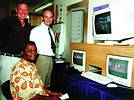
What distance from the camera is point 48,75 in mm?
3660

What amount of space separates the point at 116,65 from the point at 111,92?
15.5 inches

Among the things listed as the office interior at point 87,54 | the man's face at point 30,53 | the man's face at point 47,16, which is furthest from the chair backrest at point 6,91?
the man's face at point 47,16

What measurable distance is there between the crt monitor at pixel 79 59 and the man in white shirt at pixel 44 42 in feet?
1.30

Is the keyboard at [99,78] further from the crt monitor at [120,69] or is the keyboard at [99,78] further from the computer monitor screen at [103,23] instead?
the computer monitor screen at [103,23]

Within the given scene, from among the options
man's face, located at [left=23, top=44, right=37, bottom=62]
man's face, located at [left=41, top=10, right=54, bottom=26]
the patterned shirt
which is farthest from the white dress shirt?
the patterned shirt

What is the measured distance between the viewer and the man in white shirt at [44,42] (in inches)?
134

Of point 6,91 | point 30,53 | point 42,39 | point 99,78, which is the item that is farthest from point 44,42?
point 6,91

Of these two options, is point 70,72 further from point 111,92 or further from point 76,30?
point 111,92

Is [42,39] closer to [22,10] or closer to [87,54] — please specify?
[22,10]

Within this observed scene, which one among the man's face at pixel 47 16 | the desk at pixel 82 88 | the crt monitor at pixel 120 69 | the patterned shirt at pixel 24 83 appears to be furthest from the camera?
the man's face at pixel 47 16

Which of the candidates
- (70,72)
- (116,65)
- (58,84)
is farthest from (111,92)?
(58,84)

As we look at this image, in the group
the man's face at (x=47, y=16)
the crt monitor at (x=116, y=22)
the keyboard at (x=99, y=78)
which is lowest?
the keyboard at (x=99, y=78)

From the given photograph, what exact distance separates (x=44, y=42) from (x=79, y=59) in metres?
0.65

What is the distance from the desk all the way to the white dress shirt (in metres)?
0.40
